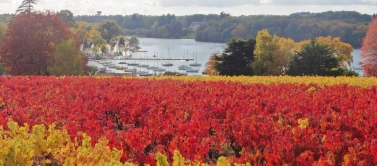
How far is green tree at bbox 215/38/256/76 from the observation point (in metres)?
40.3

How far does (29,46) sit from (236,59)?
1951 centimetres

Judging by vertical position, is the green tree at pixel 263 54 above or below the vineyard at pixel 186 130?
below

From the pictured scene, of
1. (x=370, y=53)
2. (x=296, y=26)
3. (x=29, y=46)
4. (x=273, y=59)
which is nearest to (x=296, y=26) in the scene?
(x=296, y=26)

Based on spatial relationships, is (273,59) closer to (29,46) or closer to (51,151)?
(29,46)

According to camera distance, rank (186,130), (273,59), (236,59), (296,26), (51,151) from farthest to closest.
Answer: (296,26), (273,59), (236,59), (186,130), (51,151)

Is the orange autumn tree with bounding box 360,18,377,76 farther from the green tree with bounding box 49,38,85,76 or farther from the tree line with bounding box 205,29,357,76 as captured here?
the green tree with bounding box 49,38,85,76

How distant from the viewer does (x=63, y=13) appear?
111 meters

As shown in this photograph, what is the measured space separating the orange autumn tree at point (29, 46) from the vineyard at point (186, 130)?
96.6 ft

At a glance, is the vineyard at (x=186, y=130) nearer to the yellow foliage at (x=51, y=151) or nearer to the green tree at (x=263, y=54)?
the yellow foliage at (x=51, y=151)

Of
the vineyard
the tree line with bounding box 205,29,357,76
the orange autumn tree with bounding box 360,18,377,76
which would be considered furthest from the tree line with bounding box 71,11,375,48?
the vineyard

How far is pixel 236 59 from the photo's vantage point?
135 feet

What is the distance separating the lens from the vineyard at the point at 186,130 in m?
5.56

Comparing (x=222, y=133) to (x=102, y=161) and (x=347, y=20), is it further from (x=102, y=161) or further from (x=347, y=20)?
(x=347, y=20)

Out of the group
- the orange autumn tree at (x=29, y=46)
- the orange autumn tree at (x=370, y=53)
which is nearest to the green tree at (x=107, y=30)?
the orange autumn tree at (x=29, y=46)
